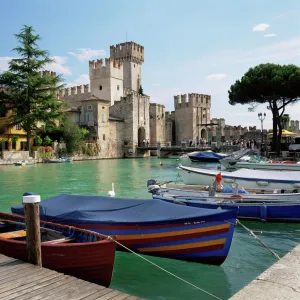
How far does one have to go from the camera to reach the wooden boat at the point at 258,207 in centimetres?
1057

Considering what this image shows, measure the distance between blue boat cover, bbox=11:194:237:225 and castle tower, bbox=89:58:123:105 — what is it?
52.7 m

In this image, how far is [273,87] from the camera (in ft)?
120

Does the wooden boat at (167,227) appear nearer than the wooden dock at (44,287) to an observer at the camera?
No

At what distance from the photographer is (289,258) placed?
5.10m

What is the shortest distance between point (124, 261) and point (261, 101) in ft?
113

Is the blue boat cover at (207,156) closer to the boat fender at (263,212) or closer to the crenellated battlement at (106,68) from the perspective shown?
the boat fender at (263,212)

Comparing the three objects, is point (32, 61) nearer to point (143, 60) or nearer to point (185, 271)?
point (143, 60)

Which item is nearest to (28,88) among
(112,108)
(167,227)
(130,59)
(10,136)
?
(10,136)

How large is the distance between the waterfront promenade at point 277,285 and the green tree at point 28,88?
38903 millimetres

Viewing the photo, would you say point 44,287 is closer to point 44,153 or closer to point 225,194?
point 225,194

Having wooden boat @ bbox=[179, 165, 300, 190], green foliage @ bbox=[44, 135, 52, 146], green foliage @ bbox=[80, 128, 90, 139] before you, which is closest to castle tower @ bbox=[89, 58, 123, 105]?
A: green foliage @ bbox=[80, 128, 90, 139]

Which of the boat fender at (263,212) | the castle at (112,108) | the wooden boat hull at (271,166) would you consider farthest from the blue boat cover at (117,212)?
the castle at (112,108)

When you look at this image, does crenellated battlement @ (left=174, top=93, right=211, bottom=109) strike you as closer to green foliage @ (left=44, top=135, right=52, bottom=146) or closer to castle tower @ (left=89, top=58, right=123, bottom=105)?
castle tower @ (left=89, top=58, right=123, bottom=105)

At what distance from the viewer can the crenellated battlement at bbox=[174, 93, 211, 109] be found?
68.5 metres
